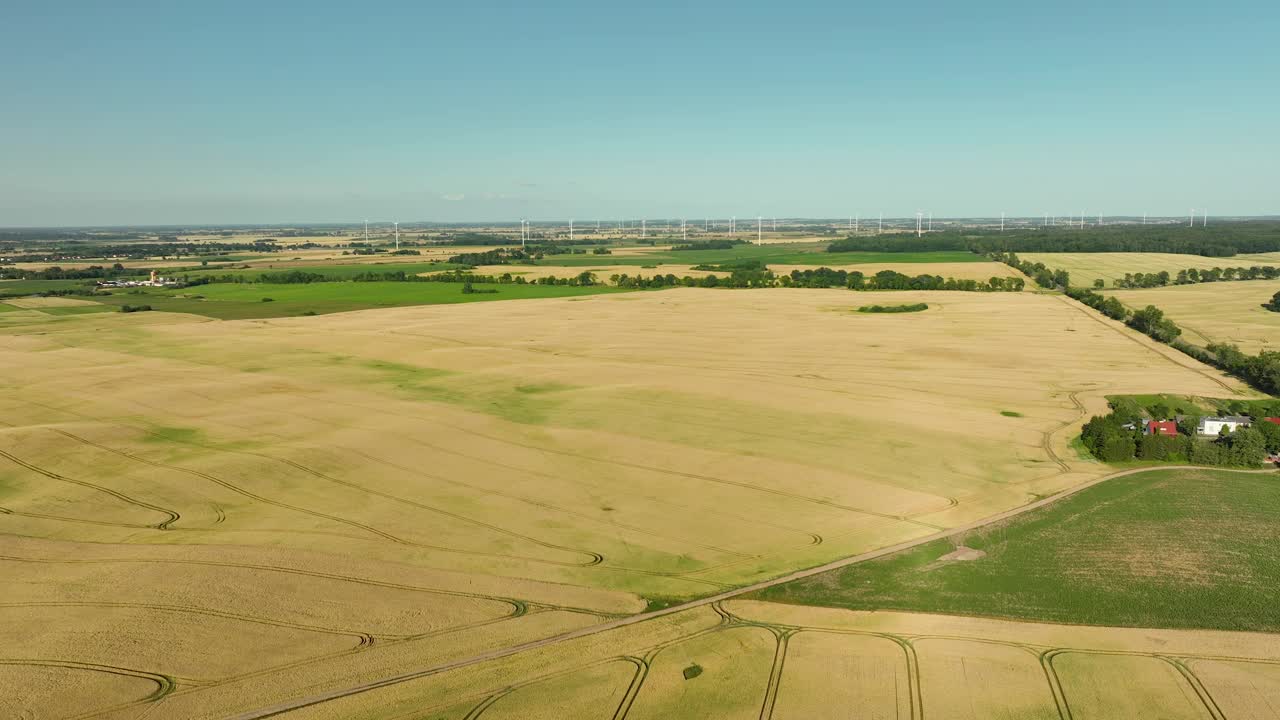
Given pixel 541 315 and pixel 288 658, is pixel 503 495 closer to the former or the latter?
pixel 288 658

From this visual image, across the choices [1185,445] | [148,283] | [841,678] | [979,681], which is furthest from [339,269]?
[979,681]

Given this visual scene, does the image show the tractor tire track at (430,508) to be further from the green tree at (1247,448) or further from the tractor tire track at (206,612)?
the green tree at (1247,448)

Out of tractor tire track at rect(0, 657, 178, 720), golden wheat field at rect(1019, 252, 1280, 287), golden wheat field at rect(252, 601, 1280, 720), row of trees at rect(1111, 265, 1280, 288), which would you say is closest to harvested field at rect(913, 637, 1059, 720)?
golden wheat field at rect(252, 601, 1280, 720)

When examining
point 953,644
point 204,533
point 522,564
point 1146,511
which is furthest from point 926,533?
point 204,533

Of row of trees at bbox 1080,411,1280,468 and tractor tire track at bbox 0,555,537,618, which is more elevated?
row of trees at bbox 1080,411,1280,468

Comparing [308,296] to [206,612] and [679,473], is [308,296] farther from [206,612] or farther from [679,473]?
[206,612]

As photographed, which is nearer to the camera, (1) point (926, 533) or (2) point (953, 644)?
(2) point (953, 644)

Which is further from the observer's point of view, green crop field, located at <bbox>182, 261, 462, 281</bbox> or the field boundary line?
green crop field, located at <bbox>182, 261, 462, 281</bbox>

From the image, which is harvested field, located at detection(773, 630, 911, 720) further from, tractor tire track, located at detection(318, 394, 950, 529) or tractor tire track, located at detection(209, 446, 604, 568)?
tractor tire track, located at detection(318, 394, 950, 529)
